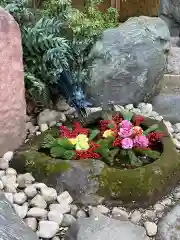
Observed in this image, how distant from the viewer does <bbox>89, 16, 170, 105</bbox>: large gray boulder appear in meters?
3.34

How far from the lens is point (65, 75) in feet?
10.1

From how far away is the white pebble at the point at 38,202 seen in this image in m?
2.32

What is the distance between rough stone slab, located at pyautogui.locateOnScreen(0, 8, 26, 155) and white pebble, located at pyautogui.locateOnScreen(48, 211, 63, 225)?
1.86 ft

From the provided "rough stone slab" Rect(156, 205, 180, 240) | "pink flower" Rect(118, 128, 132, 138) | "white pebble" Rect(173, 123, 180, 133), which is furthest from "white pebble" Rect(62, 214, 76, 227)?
"white pebble" Rect(173, 123, 180, 133)

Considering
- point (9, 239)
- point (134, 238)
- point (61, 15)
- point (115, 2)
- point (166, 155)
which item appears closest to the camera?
point (9, 239)

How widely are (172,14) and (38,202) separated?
2632 millimetres

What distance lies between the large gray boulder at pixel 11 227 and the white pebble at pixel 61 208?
52cm

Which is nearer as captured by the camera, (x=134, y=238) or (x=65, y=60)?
(x=134, y=238)

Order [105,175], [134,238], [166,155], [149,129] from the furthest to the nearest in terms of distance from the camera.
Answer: [149,129]
[166,155]
[105,175]
[134,238]

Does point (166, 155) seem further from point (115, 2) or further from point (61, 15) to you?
point (115, 2)

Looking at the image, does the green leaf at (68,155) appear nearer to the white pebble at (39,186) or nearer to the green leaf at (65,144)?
the green leaf at (65,144)

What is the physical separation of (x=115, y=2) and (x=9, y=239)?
469 centimetres

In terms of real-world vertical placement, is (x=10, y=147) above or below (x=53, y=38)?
below

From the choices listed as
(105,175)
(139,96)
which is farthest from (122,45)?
(105,175)
